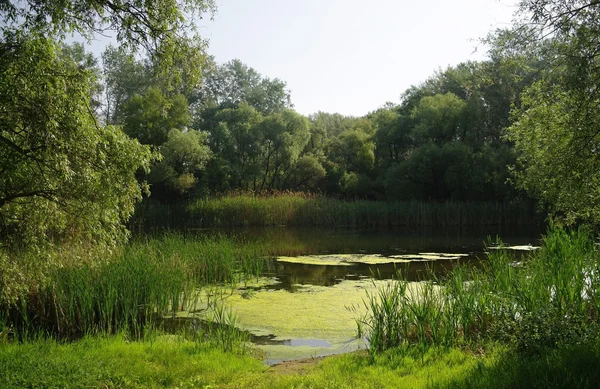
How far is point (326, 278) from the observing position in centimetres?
1341

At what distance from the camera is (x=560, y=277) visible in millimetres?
7391

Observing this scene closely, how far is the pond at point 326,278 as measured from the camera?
27.0ft

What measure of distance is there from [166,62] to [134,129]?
32.6 m

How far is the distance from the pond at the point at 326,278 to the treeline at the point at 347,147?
30.3 ft

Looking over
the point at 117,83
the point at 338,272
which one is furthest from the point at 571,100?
the point at 117,83

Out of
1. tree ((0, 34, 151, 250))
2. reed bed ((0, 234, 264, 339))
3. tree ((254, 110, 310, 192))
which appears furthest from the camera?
tree ((254, 110, 310, 192))

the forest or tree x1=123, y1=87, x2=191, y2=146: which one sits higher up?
tree x1=123, y1=87, x2=191, y2=146

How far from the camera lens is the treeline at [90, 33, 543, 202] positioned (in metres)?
34.7

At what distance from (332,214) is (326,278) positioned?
18.5 m

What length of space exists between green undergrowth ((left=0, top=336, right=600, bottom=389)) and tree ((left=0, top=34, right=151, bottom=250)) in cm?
229

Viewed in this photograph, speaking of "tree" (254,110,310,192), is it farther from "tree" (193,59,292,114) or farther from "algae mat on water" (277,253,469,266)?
"algae mat on water" (277,253,469,266)

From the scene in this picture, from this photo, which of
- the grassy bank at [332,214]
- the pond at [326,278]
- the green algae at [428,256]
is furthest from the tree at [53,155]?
the grassy bank at [332,214]

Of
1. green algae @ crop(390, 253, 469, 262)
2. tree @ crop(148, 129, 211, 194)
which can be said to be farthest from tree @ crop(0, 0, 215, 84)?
tree @ crop(148, 129, 211, 194)

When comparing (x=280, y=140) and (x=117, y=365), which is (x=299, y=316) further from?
(x=280, y=140)
